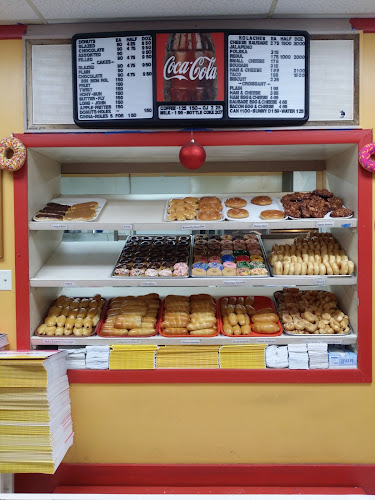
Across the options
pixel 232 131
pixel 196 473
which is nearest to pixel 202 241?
pixel 232 131

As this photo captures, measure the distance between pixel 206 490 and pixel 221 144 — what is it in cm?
251

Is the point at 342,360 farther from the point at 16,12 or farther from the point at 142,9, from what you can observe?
the point at 16,12

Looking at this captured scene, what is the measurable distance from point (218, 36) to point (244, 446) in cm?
296

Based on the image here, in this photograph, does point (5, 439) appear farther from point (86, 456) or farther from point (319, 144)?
point (319, 144)

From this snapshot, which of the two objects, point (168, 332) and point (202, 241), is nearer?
point (168, 332)

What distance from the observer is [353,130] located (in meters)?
2.99

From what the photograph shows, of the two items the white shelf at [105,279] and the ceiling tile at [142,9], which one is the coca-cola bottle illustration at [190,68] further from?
the white shelf at [105,279]

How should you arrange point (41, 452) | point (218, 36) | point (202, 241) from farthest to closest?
point (202, 241)
point (218, 36)
point (41, 452)

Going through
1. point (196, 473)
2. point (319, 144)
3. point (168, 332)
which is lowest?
point (196, 473)

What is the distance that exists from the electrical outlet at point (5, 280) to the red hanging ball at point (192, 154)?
1.55 metres

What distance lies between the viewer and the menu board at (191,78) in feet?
9.58

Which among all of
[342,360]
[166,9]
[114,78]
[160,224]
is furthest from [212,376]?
[166,9]

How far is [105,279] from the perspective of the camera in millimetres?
3113

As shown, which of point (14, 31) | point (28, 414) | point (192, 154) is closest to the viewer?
point (28, 414)
